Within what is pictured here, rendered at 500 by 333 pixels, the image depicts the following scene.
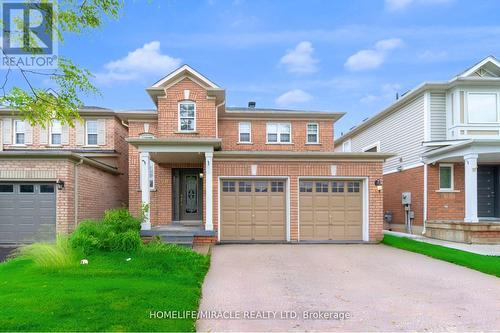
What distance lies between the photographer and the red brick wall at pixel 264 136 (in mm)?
16891

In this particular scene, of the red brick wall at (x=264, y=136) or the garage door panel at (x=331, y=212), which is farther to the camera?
the red brick wall at (x=264, y=136)

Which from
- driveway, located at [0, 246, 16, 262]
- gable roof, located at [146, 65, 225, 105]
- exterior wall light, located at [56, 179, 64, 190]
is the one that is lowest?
driveway, located at [0, 246, 16, 262]

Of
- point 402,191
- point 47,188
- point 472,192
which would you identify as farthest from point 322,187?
point 47,188

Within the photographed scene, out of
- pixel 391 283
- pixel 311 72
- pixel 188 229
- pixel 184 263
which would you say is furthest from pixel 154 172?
pixel 311 72

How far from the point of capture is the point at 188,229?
12.4 m

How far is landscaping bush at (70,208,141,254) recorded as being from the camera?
9.08 metres

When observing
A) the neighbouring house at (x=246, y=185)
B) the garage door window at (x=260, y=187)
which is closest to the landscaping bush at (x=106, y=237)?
the neighbouring house at (x=246, y=185)

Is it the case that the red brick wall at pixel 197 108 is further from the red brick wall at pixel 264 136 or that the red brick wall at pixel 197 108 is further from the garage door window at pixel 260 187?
the garage door window at pixel 260 187

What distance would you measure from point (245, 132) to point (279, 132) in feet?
5.63

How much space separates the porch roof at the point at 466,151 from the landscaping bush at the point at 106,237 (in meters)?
12.1

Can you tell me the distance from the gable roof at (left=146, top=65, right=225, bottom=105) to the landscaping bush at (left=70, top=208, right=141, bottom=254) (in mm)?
6480

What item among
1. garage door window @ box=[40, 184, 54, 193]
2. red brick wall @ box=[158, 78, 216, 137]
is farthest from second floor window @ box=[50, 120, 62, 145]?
red brick wall @ box=[158, 78, 216, 137]

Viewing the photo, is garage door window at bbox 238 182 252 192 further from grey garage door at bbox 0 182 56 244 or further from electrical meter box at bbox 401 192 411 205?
electrical meter box at bbox 401 192 411 205

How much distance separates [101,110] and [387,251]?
50.1 ft
